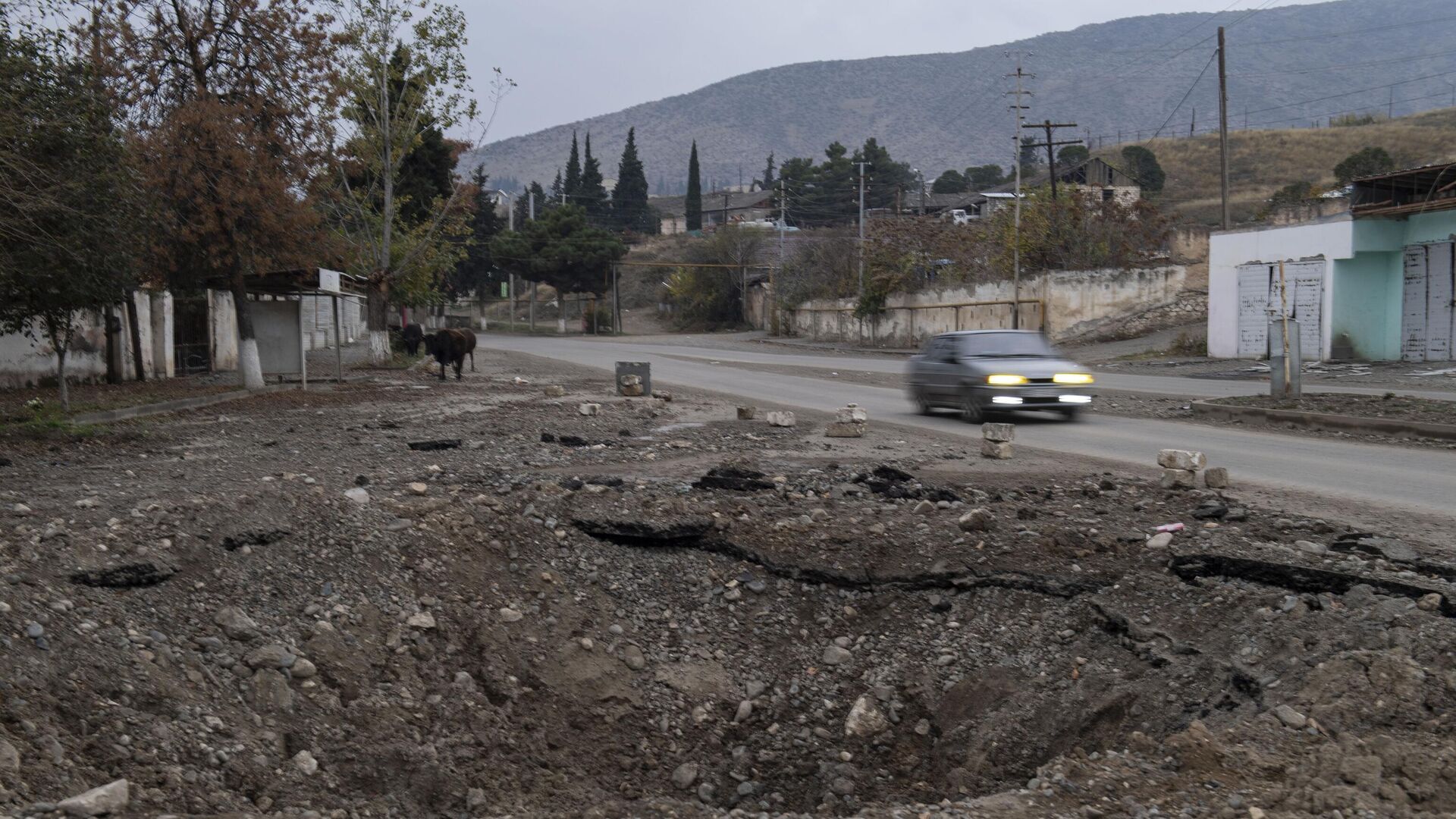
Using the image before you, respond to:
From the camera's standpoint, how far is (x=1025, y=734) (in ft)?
18.1

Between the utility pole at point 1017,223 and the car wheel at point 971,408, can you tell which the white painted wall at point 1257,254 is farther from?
the car wheel at point 971,408

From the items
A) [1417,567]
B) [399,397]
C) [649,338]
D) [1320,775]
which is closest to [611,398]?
[399,397]

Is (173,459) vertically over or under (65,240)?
under

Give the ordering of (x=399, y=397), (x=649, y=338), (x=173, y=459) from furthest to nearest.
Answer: (x=649, y=338) → (x=399, y=397) → (x=173, y=459)

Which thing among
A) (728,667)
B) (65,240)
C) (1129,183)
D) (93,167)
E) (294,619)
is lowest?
(728,667)

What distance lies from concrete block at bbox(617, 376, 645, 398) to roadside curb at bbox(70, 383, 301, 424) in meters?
7.14

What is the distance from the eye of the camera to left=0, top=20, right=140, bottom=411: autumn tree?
13.4 meters

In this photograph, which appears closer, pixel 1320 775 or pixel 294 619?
pixel 1320 775

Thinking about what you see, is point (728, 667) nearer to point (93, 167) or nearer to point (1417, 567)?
point (1417, 567)

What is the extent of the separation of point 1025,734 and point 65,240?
14134mm

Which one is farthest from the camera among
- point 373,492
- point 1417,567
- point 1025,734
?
point 373,492

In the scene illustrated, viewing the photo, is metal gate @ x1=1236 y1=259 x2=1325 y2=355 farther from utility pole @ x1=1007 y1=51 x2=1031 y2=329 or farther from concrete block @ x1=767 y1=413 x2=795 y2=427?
concrete block @ x1=767 y1=413 x2=795 y2=427

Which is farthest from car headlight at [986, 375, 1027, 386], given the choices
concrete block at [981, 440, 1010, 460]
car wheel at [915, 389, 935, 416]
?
concrete block at [981, 440, 1010, 460]

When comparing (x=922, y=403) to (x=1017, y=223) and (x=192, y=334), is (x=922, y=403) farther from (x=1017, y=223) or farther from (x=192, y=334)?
(x=1017, y=223)
